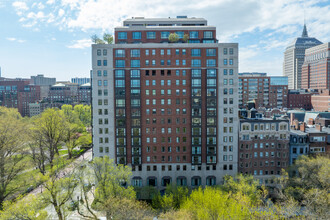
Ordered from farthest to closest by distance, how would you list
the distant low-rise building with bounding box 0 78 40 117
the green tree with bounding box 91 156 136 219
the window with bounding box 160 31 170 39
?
the distant low-rise building with bounding box 0 78 40 117 → the window with bounding box 160 31 170 39 → the green tree with bounding box 91 156 136 219

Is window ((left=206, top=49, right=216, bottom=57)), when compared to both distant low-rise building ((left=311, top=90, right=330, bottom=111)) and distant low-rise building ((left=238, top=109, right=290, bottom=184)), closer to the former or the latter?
distant low-rise building ((left=238, top=109, right=290, bottom=184))

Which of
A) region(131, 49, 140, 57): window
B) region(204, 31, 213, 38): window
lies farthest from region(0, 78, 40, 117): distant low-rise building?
region(204, 31, 213, 38): window

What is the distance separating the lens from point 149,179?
65.3 m

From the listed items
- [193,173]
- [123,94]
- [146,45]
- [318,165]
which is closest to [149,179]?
[193,173]

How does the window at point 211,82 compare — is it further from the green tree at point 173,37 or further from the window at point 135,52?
the window at point 135,52

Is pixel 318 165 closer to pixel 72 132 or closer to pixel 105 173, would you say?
pixel 105 173

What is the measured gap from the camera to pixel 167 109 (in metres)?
64.5

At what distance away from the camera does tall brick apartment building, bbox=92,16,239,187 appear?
6338cm

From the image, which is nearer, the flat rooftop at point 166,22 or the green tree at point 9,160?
the green tree at point 9,160

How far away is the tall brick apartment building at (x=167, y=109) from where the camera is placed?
63.4 meters

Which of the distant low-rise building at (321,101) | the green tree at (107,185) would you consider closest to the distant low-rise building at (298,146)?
the green tree at (107,185)

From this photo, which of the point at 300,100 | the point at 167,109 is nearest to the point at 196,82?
the point at 167,109

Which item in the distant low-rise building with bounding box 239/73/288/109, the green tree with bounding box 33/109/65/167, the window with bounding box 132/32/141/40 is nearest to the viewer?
the window with bounding box 132/32/141/40

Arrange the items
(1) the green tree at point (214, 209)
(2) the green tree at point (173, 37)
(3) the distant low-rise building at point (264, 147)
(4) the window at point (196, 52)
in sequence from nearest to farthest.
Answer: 1. (1) the green tree at point (214, 209)
2. (2) the green tree at point (173, 37)
3. (4) the window at point (196, 52)
4. (3) the distant low-rise building at point (264, 147)
